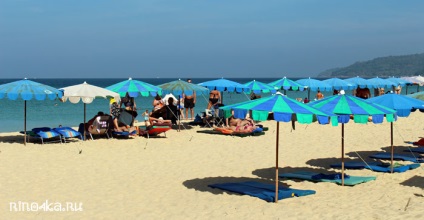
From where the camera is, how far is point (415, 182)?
8.52 meters

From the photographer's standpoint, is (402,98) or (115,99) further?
(115,99)

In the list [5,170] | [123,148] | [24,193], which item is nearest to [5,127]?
[123,148]

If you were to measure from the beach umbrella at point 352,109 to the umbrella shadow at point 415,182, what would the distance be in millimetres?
1195

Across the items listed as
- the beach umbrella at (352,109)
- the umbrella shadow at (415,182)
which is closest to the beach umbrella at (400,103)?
the beach umbrella at (352,109)

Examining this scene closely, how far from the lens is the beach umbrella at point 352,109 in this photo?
755 centimetres

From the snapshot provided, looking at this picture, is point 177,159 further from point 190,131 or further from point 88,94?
point 190,131

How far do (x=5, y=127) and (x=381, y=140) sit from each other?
17033mm

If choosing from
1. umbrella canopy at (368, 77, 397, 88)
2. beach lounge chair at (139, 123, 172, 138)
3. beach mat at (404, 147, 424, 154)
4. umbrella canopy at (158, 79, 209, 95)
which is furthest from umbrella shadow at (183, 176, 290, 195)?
umbrella canopy at (368, 77, 397, 88)

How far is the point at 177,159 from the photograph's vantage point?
11.0 m

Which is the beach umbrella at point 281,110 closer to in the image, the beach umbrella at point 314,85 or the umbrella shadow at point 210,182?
the umbrella shadow at point 210,182

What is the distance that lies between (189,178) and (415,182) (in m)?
3.87

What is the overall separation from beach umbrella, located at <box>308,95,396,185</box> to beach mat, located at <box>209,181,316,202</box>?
129cm

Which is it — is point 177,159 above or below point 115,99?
below

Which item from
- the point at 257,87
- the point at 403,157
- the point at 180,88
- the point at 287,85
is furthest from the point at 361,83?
the point at 403,157
